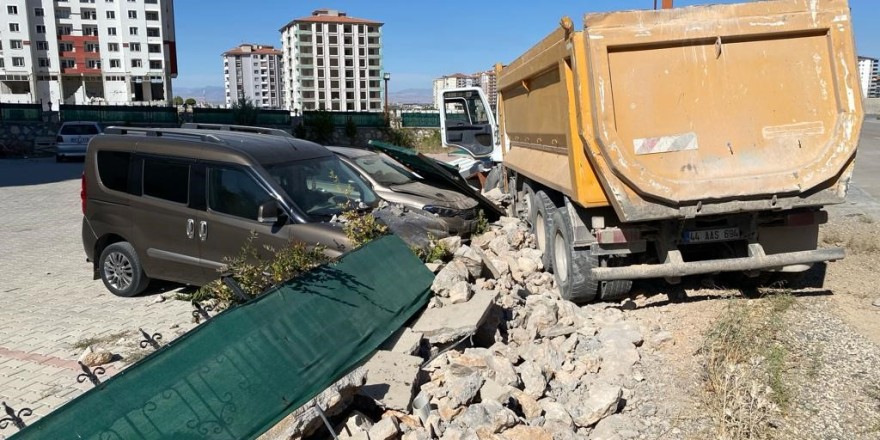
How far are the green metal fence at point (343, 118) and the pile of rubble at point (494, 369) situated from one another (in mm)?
28022

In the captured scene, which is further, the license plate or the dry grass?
the license plate

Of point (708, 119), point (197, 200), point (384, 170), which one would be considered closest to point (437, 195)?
point (384, 170)

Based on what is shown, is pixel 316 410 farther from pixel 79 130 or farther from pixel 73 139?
pixel 79 130

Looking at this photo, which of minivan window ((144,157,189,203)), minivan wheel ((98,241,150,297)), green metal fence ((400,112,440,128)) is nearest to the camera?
minivan window ((144,157,189,203))

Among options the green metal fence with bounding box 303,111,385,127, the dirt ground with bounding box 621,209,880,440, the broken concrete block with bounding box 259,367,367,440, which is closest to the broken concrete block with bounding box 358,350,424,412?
the broken concrete block with bounding box 259,367,367,440

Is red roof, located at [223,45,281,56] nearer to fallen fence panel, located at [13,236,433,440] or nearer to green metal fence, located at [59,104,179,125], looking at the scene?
green metal fence, located at [59,104,179,125]

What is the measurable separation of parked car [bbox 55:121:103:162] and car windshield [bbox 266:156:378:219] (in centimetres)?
2308

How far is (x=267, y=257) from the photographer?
19.8 ft

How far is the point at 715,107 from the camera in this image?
18.8 feet

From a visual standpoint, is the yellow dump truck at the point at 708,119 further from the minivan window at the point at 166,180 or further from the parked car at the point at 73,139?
the parked car at the point at 73,139

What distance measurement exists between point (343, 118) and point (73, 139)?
1298 centimetres

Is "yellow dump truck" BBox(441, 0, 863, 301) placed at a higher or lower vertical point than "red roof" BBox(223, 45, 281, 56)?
lower

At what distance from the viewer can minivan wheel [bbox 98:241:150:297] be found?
7023 millimetres

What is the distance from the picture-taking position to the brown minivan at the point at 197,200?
6285 millimetres
